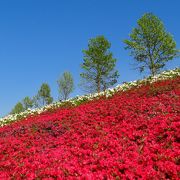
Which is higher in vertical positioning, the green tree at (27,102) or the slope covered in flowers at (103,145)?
the green tree at (27,102)

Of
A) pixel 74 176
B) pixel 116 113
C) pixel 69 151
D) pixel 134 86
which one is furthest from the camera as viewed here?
pixel 134 86

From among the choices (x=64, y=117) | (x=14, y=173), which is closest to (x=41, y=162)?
(x=14, y=173)

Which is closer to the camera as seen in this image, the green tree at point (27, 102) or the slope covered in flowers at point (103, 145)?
the slope covered in flowers at point (103, 145)

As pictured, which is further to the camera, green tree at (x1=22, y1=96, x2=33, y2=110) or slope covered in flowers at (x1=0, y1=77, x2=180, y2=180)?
green tree at (x1=22, y1=96, x2=33, y2=110)

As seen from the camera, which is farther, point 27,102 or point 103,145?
point 27,102

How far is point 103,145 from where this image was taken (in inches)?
493

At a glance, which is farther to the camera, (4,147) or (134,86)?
(134,86)

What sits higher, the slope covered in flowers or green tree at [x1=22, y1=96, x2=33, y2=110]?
green tree at [x1=22, y1=96, x2=33, y2=110]

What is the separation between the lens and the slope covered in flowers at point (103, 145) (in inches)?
389

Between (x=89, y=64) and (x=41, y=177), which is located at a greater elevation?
(x=89, y=64)

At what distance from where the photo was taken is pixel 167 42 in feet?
157

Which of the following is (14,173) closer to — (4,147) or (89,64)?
(4,147)

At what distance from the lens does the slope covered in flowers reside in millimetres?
9883

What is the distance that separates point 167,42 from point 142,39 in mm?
3536
